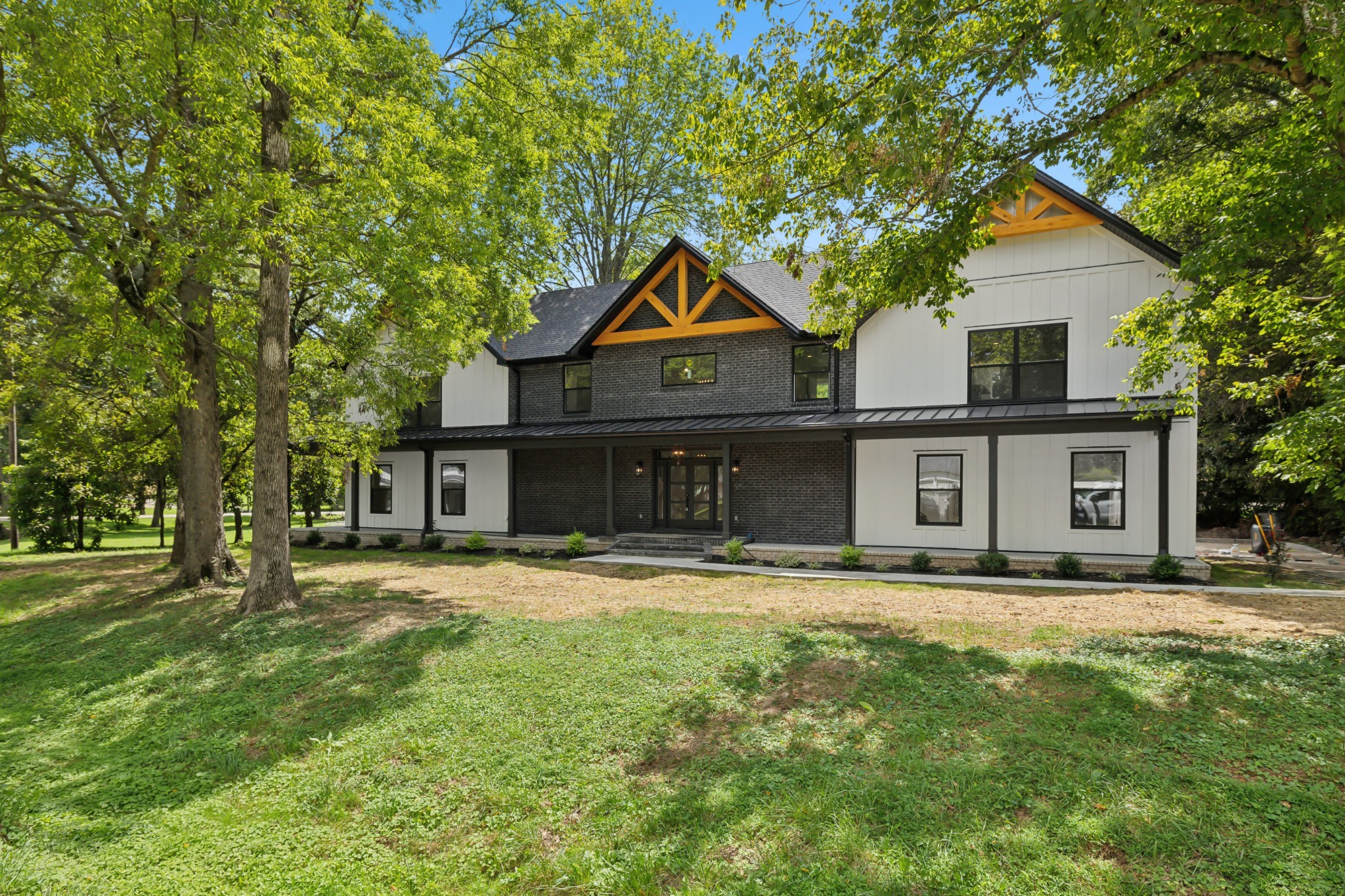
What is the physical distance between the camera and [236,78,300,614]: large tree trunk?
31.4 ft

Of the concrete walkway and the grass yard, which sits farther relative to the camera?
the concrete walkway

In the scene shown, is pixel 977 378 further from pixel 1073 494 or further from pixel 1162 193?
pixel 1162 193

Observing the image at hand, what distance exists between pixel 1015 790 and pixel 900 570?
33.5ft

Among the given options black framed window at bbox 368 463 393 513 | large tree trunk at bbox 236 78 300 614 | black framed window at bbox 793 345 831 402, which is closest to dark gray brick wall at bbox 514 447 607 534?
black framed window at bbox 368 463 393 513

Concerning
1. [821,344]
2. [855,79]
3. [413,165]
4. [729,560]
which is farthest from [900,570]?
[413,165]

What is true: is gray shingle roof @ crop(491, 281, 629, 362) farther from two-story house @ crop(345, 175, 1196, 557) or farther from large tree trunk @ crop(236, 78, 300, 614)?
large tree trunk @ crop(236, 78, 300, 614)

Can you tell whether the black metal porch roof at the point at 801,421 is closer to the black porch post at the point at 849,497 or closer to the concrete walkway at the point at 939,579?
the black porch post at the point at 849,497

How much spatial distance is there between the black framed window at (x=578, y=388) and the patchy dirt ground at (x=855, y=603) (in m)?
6.67

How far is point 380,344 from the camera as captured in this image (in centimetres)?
1633

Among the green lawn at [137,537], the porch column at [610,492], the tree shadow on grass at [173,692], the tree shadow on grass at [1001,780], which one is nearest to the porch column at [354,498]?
the green lawn at [137,537]

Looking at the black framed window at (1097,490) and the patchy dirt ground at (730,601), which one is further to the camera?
the black framed window at (1097,490)

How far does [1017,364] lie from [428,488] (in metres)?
16.4

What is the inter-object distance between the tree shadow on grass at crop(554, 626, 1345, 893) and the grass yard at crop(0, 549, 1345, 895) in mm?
23

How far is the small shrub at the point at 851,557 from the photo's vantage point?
14.0 m
